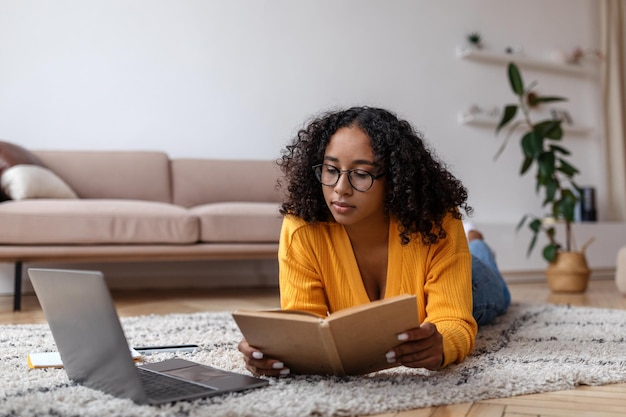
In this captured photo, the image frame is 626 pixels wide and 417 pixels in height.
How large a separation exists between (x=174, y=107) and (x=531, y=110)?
2.61 meters

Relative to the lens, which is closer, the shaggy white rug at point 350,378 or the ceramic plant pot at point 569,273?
the shaggy white rug at point 350,378

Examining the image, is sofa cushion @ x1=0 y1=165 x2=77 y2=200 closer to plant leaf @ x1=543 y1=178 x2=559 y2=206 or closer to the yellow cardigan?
the yellow cardigan

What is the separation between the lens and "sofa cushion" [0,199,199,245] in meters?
2.68

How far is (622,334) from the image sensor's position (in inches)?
77.2

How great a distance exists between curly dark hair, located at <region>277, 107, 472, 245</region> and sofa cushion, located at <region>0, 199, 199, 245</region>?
1.50m

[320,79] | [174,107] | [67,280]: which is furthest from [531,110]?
[67,280]

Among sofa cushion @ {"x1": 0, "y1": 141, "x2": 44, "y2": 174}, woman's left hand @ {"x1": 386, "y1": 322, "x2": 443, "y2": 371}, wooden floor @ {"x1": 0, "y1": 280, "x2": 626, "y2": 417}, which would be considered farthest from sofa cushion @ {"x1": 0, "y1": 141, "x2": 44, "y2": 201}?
woman's left hand @ {"x1": 386, "y1": 322, "x2": 443, "y2": 371}

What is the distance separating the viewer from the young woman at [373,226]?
135 centimetres

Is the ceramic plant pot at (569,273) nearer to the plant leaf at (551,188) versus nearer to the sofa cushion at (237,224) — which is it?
the plant leaf at (551,188)

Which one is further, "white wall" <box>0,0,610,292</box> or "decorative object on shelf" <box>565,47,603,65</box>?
"decorative object on shelf" <box>565,47,603,65</box>

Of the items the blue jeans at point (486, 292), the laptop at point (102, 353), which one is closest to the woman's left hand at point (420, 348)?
the laptop at point (102, 353)

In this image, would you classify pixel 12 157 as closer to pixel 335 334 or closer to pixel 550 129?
pixel 335 334

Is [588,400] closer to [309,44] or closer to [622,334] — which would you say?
[622,334]

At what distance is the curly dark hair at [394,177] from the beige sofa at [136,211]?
1.03 metres
